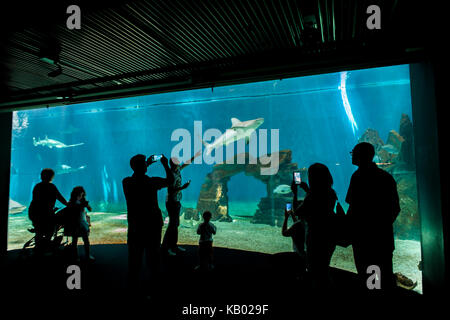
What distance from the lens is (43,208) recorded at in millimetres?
3844

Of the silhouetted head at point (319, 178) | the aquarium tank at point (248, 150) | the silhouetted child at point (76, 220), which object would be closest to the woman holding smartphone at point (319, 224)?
the silhouetted head at point (319, 178)

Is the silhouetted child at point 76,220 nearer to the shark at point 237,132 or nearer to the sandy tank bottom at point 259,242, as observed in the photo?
the sandy tank bottom at point 259,242

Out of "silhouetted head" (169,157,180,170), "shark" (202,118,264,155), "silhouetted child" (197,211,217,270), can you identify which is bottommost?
"silhouetted child" (197,211,217,270)

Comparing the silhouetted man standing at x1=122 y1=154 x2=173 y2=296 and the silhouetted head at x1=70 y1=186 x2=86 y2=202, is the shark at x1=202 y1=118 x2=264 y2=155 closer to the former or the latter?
the silhouetted head at x1=70 y1=186 x2=86 y2=202

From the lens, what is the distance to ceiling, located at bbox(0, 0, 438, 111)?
8.07 feet

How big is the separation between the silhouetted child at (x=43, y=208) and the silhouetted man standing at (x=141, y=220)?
85.5 inches

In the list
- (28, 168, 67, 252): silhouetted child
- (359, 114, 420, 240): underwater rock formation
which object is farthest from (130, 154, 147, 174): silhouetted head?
(359, 114, 420, 240): underwater rock formation

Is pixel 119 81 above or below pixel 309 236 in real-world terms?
above

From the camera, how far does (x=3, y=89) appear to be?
15.5 ft

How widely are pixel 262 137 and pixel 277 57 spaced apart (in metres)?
32.0

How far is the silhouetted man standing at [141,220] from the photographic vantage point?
2.48 metres

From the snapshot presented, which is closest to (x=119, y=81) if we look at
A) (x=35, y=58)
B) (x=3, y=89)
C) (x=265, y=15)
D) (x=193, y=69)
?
(x=35, y=58)

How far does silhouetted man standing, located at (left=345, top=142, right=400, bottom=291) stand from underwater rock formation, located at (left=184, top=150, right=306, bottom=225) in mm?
9624

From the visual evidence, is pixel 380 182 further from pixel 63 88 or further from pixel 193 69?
pixel 63 88
